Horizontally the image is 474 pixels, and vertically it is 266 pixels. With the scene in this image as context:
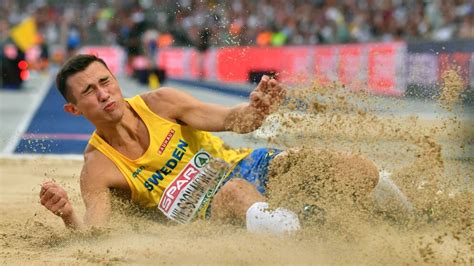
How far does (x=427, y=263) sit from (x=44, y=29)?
30.1 meters

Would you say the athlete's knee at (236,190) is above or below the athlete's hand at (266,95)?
below

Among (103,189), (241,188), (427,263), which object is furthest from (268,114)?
(427,263)

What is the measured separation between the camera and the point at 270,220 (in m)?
4.21

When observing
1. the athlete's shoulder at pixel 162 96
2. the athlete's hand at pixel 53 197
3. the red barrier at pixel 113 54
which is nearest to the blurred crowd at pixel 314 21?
the red barrier at pixel 113 54

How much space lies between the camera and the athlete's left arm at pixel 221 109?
15.0 ft

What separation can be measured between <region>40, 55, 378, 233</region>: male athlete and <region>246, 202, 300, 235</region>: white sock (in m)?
0.15

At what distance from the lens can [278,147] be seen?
5.14 m

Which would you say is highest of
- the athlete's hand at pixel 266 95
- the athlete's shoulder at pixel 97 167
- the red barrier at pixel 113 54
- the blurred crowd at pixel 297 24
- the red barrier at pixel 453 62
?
the athlete's hand at pixel 266 95

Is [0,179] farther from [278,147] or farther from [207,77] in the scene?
[207,77]

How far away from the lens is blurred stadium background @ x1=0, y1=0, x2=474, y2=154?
1216 cm

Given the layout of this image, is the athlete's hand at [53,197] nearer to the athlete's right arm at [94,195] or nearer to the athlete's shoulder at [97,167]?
the athlete's right arm at [94,195]

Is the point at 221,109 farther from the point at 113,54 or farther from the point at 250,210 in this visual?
the point at 113,54

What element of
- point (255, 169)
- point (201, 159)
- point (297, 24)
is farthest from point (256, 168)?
point (297, 24)

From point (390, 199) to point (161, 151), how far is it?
128 centimetres
